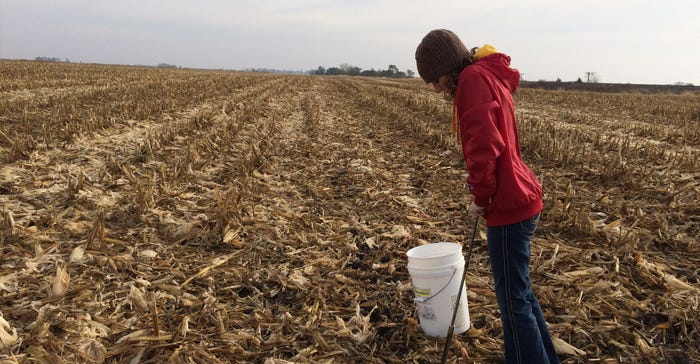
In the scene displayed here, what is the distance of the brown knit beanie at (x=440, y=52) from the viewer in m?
2.51

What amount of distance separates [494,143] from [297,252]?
2.94 metres

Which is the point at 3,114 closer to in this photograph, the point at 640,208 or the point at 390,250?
the point at 390,250

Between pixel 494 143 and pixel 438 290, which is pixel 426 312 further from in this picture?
pixel 494 143

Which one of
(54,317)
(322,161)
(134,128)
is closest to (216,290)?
(54,317)

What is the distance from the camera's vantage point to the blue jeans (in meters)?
2.59

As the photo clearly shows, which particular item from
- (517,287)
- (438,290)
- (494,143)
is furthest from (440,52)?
(438,290)

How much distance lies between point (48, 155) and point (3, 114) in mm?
5072

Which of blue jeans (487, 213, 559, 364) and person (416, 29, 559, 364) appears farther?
blue jeans (487, 213, 559, 364)

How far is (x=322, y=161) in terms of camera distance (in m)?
8.82

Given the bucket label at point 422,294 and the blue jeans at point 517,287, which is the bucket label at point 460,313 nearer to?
the bucket label at point 422,294

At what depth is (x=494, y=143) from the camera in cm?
234

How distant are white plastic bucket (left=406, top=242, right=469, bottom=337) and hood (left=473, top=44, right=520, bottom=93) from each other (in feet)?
4.35

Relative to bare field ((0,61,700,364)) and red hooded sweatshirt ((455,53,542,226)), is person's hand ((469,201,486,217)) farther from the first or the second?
bare field ((0,61,700,364))

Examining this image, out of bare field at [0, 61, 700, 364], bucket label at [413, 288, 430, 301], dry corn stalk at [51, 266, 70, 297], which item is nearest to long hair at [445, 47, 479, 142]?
bucket label at [413, 288, 430, 301]
